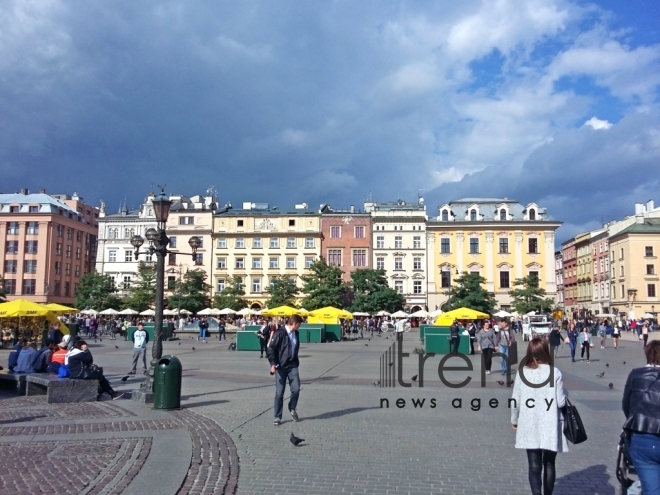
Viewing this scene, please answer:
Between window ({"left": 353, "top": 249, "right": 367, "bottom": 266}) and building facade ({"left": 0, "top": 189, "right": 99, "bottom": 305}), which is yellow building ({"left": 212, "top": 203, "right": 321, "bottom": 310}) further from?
building facade ({"left": 0, "top": 189, "right": 99, "bottom": 305})

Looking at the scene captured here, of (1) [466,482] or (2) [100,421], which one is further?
(2) [100,421]

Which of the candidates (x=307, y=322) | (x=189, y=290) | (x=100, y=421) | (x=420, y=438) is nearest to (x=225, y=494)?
(x=420, y=438)

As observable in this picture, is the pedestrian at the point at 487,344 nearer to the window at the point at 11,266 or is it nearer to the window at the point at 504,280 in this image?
the window at the point at 504,280

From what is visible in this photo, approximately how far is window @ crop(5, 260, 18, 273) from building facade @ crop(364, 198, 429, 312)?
4785 centimetres

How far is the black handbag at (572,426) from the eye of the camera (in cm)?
528

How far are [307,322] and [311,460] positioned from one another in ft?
115

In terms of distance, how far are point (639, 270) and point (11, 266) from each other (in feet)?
265

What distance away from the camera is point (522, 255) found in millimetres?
72688

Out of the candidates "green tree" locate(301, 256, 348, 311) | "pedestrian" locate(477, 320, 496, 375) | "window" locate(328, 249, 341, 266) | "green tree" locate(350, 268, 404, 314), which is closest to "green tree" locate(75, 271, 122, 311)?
"green tree" locate(301, 256, 348, 311)

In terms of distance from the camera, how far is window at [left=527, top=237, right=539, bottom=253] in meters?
72.6

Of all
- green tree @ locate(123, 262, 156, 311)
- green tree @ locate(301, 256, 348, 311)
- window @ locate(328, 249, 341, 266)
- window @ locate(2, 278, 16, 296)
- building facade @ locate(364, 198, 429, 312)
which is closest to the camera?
green tree @ locate(123, 262, 156, 311)

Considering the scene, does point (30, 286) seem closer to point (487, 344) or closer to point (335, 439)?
point (487, 344)

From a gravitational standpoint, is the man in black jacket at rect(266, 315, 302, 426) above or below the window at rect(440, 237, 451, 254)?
Answer: below

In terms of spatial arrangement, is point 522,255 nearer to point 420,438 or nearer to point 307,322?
point 307,322
